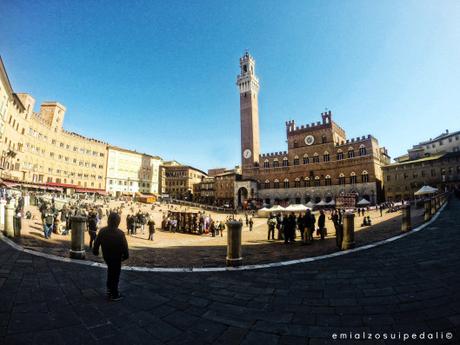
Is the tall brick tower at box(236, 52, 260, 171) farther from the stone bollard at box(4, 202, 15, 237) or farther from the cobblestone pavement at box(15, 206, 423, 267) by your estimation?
the stone bollard at box(4, 202, 15, 237)

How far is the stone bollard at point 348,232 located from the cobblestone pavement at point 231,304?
95.5 inches

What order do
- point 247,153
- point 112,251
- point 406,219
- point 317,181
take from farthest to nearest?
point 247,153
point 317,181
point 406,219
point 112,251

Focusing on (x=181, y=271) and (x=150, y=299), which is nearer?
(x=150, y=299)

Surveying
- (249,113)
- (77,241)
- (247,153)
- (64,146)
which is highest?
(249,113)

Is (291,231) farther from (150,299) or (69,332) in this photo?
(69,332)

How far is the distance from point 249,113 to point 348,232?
54755 millimetres

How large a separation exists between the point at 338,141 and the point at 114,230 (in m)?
54.2

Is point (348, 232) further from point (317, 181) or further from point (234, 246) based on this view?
point (317, 181)

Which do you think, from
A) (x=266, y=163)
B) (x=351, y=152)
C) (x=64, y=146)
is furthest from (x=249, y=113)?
(x=64, y=146)

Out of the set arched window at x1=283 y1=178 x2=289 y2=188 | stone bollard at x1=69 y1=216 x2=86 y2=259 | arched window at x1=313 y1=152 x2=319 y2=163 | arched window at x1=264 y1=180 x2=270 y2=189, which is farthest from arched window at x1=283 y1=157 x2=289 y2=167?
stone bollard at x1=69 y1=216 x2=86 y2=259

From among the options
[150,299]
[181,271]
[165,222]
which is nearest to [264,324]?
[150,299]

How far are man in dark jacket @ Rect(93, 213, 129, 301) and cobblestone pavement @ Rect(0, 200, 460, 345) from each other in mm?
218

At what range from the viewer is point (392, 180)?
156 ft

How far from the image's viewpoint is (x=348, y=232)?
820cm
